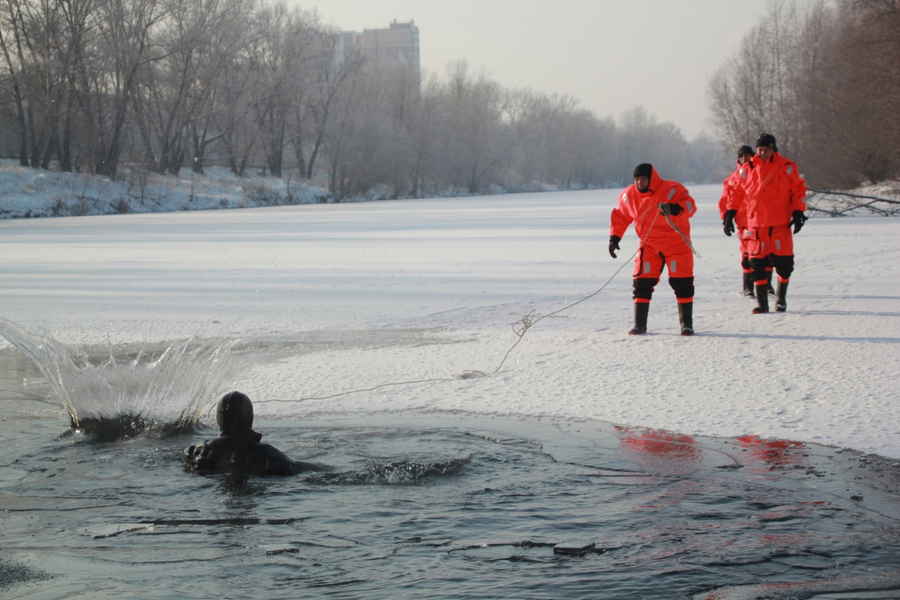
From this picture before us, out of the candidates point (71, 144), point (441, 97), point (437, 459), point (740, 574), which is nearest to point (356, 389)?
point (437, 459)

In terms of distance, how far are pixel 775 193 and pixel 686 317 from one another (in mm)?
2041

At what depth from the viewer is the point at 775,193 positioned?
11789mm

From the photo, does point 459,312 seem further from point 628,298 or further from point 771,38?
point 771,38

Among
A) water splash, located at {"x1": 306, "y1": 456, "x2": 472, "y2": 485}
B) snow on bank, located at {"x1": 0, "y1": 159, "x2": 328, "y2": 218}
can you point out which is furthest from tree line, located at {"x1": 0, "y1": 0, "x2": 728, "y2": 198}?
water splash, located at {"x1": 306, "y1": 456, "x2": 472, "y2": 485}

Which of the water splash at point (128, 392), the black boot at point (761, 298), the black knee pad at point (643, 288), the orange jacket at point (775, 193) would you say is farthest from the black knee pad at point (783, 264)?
the water splash at point (128, 392)

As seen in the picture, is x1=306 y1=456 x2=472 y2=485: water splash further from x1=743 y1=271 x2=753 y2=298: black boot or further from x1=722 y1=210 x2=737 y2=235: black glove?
x1=743 y1=271 x2=753 y2=298: black boot

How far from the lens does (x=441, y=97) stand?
325ft

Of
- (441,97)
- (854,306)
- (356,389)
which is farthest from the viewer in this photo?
(441,97)

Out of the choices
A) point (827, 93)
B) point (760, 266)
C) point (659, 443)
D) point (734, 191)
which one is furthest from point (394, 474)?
point (827, 93)

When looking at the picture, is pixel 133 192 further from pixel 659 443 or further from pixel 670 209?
pixel 659 443

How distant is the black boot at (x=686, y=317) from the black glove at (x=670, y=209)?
3.10ft

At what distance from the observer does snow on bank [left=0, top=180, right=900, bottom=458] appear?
7668 millimetres

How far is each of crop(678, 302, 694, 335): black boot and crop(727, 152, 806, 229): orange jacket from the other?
1.81 meters

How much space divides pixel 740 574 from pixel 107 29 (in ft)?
207
